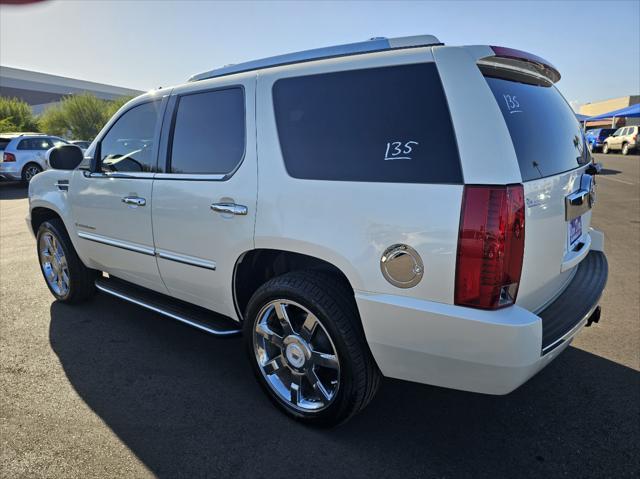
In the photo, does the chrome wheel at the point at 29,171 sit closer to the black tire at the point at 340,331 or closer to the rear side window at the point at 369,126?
the rear side window at the point at 369,126

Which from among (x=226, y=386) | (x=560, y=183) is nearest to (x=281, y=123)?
(x=560, y=183)

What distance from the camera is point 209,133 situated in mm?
2928

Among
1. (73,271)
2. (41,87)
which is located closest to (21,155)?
(73,271)

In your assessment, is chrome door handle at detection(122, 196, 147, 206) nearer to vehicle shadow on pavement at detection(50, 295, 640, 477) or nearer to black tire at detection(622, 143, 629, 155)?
vehicle shadow on pavement at detection(50, 295, 640, 477)

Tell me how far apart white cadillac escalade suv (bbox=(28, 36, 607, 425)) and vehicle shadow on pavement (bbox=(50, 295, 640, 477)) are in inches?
10.0

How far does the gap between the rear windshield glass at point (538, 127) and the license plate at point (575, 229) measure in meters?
0.31

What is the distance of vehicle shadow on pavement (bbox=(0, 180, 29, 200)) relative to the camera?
12781 millimetres

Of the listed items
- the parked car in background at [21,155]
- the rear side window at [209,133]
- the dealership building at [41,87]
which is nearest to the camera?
the rear side window at [209,133]

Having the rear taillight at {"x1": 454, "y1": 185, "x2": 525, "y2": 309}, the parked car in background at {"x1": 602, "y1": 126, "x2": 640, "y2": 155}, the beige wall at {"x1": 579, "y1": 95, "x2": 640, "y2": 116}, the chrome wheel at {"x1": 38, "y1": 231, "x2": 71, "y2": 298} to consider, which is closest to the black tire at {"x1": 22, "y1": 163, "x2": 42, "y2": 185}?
the chrome wheel at {"x1": 38, "y1": 231, "x2": 71, "y2": 298}

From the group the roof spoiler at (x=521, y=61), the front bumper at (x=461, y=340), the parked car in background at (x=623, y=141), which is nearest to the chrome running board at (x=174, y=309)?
the front bumper at (x=461, y=340)

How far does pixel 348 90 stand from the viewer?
7.56ft

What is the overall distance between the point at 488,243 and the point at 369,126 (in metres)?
0.81

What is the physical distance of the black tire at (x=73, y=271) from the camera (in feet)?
13.8

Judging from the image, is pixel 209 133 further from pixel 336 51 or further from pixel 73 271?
pixel 73 271
